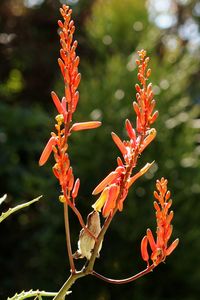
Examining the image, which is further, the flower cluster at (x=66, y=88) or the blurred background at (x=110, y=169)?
the blurred background at (x=110, y=169)

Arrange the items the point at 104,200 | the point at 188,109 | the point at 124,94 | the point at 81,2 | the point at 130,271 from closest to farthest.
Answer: the point at 104,200 < the point at 130,271 < the point at 124,94 < the point at 188,109 < the point at 81,2

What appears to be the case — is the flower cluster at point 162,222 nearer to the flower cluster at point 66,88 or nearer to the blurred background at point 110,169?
the flower cluster at point 66,88

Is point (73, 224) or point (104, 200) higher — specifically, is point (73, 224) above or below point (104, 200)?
above

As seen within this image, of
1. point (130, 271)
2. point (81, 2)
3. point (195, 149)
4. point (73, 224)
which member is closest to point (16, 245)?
point (73, 224)

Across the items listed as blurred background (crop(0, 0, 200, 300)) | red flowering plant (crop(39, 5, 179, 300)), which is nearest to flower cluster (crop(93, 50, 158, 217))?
red flowering plant (crop(39, 5, 179, 300))

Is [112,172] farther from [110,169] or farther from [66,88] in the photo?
Result: [110,169]

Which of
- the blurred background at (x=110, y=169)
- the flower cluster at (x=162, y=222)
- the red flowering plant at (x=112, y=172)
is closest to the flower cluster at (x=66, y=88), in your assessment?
the red flowering plant at (x=112, y=172)

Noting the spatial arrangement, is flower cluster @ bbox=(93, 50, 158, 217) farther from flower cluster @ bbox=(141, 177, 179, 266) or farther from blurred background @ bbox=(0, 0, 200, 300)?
blurred background @ bbox=(0, 0, 200, 300)

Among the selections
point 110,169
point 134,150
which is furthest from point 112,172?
point 110,169

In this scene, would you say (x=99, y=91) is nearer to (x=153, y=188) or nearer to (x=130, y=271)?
(x=153, y=188)
